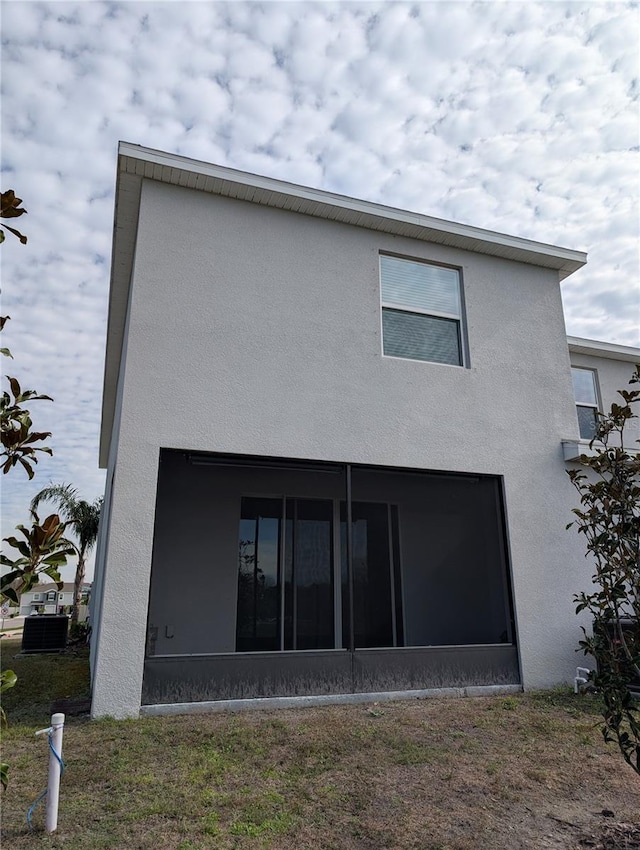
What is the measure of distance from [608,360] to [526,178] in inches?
235

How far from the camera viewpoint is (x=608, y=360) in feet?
39.9

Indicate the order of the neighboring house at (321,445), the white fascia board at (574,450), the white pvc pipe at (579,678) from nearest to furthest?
the neighboring house at (321,445), the white pvc pipe at (579,678), the white fascia board at (574,450)

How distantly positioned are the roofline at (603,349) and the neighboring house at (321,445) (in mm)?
3299

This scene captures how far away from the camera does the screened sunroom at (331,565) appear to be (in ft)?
24.3

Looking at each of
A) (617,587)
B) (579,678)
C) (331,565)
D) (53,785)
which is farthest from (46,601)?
(617,587)

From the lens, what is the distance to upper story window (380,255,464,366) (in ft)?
25.3

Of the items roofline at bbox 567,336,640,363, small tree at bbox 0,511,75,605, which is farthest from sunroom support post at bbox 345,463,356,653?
roofline at bbox 567,336,640,363

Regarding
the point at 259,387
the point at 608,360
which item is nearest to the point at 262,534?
the point at 259,387

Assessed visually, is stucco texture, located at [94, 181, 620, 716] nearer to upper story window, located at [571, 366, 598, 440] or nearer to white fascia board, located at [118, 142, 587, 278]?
white fascia board, located at [118, 142, 587, 278]

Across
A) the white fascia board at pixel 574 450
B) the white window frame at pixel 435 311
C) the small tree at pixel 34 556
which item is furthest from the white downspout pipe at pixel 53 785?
the white fascia board at pixel 574 450

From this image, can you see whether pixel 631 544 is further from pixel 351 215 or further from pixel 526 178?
pixel 526 178

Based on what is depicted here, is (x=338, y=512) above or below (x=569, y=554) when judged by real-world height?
above

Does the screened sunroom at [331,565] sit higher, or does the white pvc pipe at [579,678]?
the screened sunroom at [331,565]

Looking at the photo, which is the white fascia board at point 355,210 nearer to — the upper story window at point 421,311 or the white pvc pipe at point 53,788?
the upper story window at point 421,311
